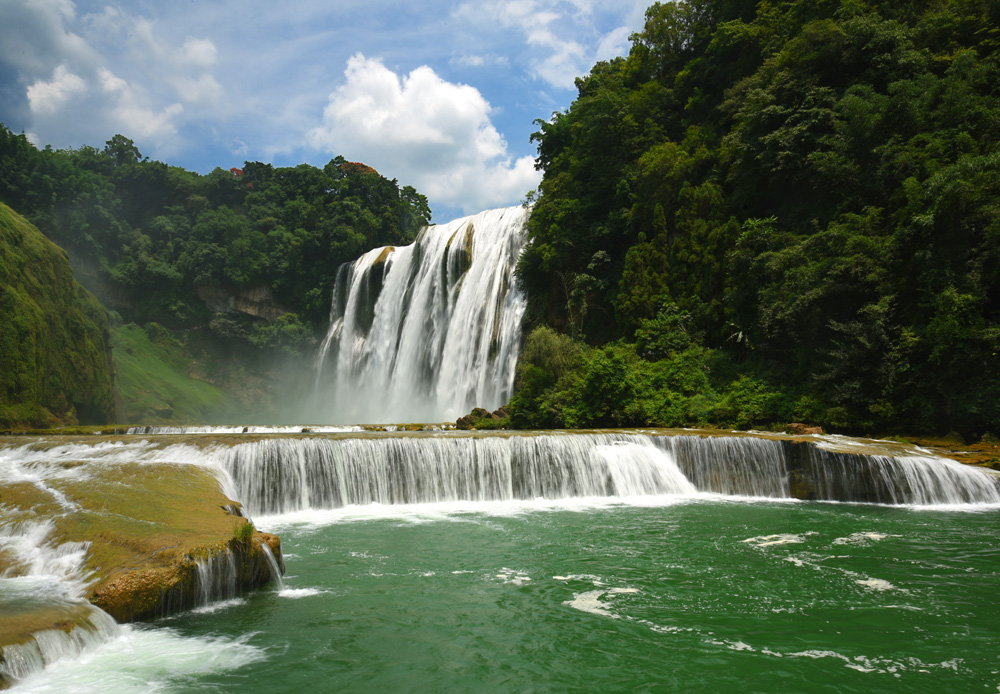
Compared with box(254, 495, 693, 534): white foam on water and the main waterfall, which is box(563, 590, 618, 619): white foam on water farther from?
the main waterfall

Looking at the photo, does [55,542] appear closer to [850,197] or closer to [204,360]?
[850,197]

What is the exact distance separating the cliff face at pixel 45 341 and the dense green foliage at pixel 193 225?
54.8ft

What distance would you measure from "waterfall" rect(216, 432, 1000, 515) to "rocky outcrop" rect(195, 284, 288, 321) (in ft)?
135

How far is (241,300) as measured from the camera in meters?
50.9

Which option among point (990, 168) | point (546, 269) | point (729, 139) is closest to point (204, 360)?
point (546, 269)

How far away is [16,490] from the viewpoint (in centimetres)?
838

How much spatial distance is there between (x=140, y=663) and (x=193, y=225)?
56004 millimetres

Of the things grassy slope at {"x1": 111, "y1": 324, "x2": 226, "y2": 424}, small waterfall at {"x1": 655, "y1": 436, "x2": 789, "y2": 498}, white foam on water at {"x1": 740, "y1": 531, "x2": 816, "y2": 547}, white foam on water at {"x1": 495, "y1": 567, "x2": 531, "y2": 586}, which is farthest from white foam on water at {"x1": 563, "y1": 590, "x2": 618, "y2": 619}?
grassy slope at {"x1": 111, "y1": 324, "x2": 226, "y2": 424}

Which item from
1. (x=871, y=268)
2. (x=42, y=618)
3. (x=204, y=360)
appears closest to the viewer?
(x=42, y=618)

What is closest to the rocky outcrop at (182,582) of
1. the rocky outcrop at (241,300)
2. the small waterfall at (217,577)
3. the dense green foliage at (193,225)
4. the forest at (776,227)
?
the small waterfall at (217,577)

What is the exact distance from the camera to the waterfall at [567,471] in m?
12.5

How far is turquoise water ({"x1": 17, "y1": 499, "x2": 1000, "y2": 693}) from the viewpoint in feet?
16.1

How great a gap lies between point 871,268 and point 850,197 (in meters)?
3.56

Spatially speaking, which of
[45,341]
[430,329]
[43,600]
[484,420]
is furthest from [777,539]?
[45,341]
